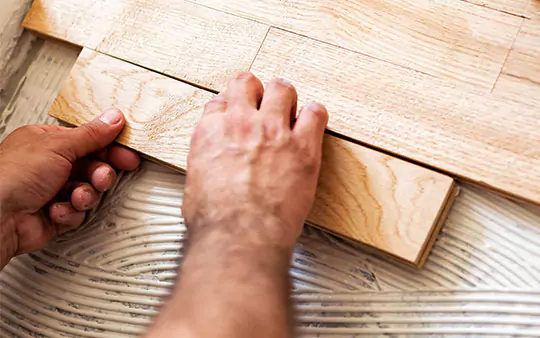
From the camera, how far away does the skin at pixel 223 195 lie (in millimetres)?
783

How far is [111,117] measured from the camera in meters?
1.09

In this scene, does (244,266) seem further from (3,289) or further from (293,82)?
(3,289)

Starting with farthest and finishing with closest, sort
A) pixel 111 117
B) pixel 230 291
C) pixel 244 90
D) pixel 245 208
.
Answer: pixel 111 117 < pixel 244 90 < pixel 245 208 < pixel 230 291

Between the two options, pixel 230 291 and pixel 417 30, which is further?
pixel 417 30

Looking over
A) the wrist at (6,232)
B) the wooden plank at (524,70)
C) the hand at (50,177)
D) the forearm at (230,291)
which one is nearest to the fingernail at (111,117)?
the hand at (50,177)

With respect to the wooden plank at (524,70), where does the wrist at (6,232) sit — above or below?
below

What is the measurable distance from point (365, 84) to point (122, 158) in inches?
20.9

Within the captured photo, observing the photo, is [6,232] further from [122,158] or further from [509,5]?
[509,5]

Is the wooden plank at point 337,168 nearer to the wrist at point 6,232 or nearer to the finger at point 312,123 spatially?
the finger at point 312,123

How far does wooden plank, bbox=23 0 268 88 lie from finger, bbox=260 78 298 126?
0.14 meters

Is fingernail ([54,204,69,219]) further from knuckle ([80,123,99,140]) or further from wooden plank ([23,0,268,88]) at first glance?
wooden plank ([23,0,268,88])

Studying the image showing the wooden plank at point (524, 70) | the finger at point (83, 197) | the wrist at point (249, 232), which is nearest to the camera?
the wrist at point (249, 232)

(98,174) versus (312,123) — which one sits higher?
→ (312,123)

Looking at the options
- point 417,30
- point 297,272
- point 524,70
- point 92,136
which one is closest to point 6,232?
point 92,136
